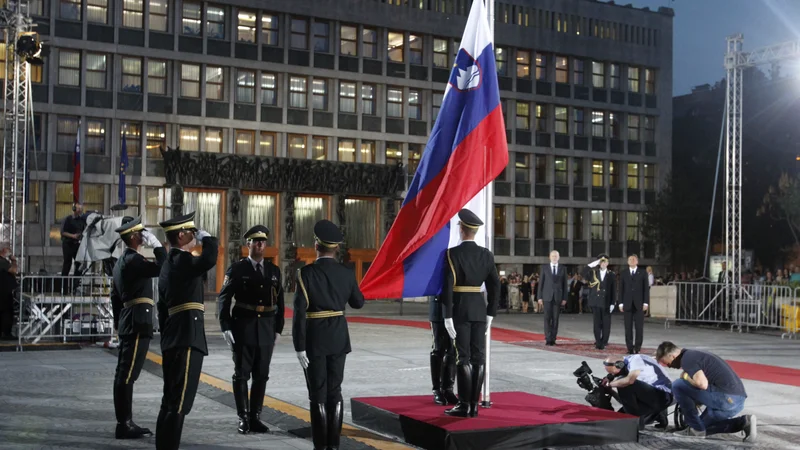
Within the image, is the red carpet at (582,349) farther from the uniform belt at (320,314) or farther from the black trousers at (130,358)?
the black trousers at (130,358)

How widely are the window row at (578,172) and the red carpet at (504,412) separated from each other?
1711 inches

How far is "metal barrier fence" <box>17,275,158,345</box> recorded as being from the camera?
64.4 ft

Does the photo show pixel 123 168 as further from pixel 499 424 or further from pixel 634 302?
pixel 499 424

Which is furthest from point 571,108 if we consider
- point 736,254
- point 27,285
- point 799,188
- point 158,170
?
point 27,285

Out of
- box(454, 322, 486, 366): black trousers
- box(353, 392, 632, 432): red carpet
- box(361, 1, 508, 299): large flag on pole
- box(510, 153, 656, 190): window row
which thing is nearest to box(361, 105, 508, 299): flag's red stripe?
box(361, 1, 508, 299): large flag on pole

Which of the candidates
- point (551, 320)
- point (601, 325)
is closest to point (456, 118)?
point (601, 325)

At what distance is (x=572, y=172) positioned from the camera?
185ft

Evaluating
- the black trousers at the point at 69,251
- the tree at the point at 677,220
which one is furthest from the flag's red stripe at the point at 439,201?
the tree at the point at 677,220

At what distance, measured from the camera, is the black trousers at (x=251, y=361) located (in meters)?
10.1

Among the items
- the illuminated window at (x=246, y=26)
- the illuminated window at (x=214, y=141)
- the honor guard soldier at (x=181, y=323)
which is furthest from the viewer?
the illuminated window at (x=246, y=26)

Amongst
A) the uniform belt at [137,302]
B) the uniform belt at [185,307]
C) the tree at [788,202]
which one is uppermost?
the tree at [788,202]

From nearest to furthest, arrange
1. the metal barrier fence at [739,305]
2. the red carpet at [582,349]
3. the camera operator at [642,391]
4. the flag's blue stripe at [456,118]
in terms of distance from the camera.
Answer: the camera operator at [642,391], the flag's blue stripe at [456,118], the red carpet at [582,349], the metal barrier fence at [739,305]

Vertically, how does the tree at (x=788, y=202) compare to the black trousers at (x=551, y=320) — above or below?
above

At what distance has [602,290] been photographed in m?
20.2
